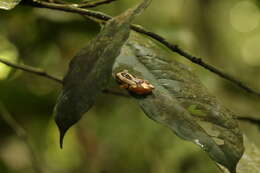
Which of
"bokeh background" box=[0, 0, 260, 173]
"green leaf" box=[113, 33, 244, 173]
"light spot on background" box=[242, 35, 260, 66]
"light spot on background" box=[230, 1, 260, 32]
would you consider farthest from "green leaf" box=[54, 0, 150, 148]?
"light spot on background" box=[242, 35, 260, 66]

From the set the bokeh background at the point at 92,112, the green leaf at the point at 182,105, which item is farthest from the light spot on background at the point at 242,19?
the green leaf at the point at 182,105

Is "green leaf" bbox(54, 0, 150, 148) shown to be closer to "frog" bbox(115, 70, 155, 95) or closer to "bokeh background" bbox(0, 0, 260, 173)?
"frog" bbox(115, 70, 155, 95)

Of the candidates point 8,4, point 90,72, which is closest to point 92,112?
point 8,4

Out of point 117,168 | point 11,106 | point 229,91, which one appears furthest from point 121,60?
point 229,91

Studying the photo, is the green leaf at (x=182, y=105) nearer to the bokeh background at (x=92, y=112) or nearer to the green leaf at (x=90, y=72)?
the green leaf at (x=90, y=72)

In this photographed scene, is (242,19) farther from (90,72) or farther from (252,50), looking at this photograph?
→ (90,72)

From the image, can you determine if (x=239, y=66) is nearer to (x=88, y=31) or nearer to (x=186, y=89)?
(x=88, y=31)
